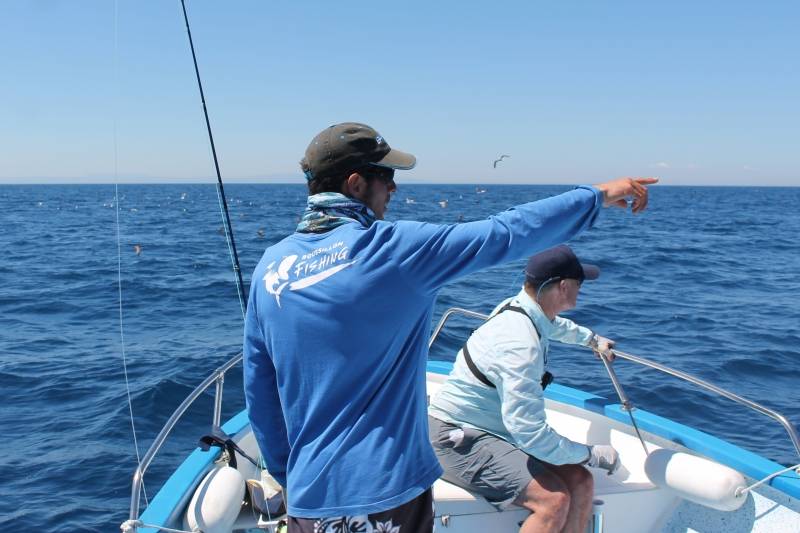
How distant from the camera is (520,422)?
279 centimetres

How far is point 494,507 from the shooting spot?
10.00ft

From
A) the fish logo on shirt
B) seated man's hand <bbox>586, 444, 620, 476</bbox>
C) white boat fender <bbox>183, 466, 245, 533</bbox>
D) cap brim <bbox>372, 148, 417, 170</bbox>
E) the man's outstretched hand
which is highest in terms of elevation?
cap brim <bbox>372, 148, 417, 170</bbox>

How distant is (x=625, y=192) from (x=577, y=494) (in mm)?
1757

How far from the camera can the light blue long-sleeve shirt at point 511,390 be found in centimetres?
280

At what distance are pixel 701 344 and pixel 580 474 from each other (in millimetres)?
7905

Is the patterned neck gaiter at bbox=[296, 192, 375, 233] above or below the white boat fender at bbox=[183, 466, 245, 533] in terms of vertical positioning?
above

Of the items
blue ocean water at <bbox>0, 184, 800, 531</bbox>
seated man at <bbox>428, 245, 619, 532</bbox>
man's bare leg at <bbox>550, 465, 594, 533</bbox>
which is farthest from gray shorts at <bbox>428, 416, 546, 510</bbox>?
blue ocean water at <bbox>0, 184, 800, 531</bbox>

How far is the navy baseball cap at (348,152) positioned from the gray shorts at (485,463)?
68.6 inches

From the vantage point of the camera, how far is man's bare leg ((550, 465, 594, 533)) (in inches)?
115

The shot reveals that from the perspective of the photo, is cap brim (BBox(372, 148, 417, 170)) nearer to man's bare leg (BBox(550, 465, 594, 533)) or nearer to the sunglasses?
the sunglasses

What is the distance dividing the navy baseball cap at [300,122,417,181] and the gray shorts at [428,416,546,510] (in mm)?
1743

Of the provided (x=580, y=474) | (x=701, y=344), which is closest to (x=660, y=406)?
(x=701, y=344)

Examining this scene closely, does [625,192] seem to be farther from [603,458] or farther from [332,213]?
[603,458]

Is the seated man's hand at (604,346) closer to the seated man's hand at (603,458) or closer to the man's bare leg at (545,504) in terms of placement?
the seated man's hand at (603,458)
